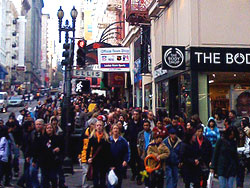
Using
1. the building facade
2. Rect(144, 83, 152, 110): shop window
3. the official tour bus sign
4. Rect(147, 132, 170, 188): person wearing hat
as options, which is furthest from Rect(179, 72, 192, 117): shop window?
Rect(147, 132, 170, 188): person wearing hat

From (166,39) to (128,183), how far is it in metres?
11.0

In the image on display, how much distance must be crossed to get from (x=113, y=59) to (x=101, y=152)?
16.5 metres

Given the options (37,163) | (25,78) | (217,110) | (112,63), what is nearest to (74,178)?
(37,163)

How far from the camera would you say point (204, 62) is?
15.2 meters

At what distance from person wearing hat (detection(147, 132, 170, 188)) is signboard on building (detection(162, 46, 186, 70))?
25.1 feet

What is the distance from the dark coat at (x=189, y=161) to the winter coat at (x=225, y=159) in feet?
2.84

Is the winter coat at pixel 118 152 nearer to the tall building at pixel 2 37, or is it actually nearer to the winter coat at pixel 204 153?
the winter coat at pixel 204 153

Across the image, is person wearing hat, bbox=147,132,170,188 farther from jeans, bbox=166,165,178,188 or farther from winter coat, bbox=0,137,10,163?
winter coat, bbox=0,137,10,163

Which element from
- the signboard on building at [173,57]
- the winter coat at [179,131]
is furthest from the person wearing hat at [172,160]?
the signboard on building at [173,57]

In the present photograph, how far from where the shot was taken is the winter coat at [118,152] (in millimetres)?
7707

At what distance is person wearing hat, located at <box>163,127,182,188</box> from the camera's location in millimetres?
7938

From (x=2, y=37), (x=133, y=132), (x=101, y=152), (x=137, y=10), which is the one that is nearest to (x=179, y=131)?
(x=133, y=132)

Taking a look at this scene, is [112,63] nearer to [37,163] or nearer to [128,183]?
[128,183]

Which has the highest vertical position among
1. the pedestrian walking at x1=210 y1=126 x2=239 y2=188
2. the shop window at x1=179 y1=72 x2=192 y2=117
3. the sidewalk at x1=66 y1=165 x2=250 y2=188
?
the shop window at x1=179 y1=72 x2=192 y2=117
